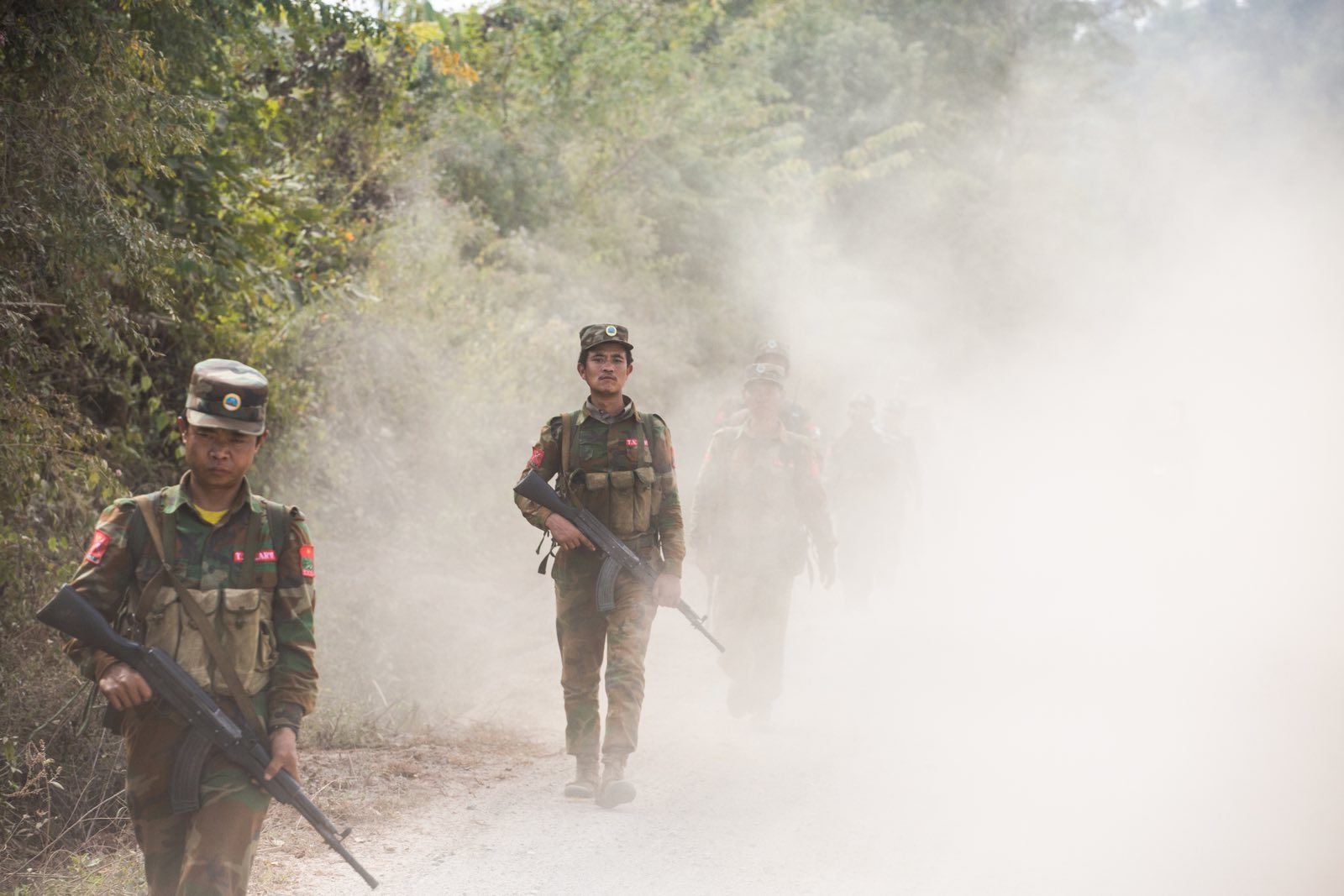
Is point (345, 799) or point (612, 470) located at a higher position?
point (612, 470)

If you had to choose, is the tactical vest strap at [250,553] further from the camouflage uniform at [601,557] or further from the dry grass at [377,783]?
the camouflage uniform at [601,557]

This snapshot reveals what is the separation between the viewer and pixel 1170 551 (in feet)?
54.8

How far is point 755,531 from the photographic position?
7773mm

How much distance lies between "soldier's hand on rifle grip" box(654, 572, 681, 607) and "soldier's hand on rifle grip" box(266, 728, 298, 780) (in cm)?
253

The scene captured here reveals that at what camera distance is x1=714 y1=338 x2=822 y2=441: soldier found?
354 inches

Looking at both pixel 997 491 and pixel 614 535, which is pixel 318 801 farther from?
pixel 997 491

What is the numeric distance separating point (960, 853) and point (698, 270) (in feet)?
57.2

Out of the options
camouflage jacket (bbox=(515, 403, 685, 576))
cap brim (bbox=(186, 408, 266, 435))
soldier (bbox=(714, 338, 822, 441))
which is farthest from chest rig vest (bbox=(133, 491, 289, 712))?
soldier (bbox=(714, 338, 822, 441))

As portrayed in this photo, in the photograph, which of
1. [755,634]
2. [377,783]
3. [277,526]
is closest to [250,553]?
[277,526]

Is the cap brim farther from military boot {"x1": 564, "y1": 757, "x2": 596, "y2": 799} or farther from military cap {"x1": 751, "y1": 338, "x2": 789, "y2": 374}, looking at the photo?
military cap {"x1": 751, "y1": 338, "x2": 789, "y2": 374}

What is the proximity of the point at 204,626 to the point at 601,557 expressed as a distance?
2.70 metres

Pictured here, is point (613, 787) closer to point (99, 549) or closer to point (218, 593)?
point (218, 593)

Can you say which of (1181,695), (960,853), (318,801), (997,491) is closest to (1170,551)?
(997,491)

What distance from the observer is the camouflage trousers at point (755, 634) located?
7648 millimetres
